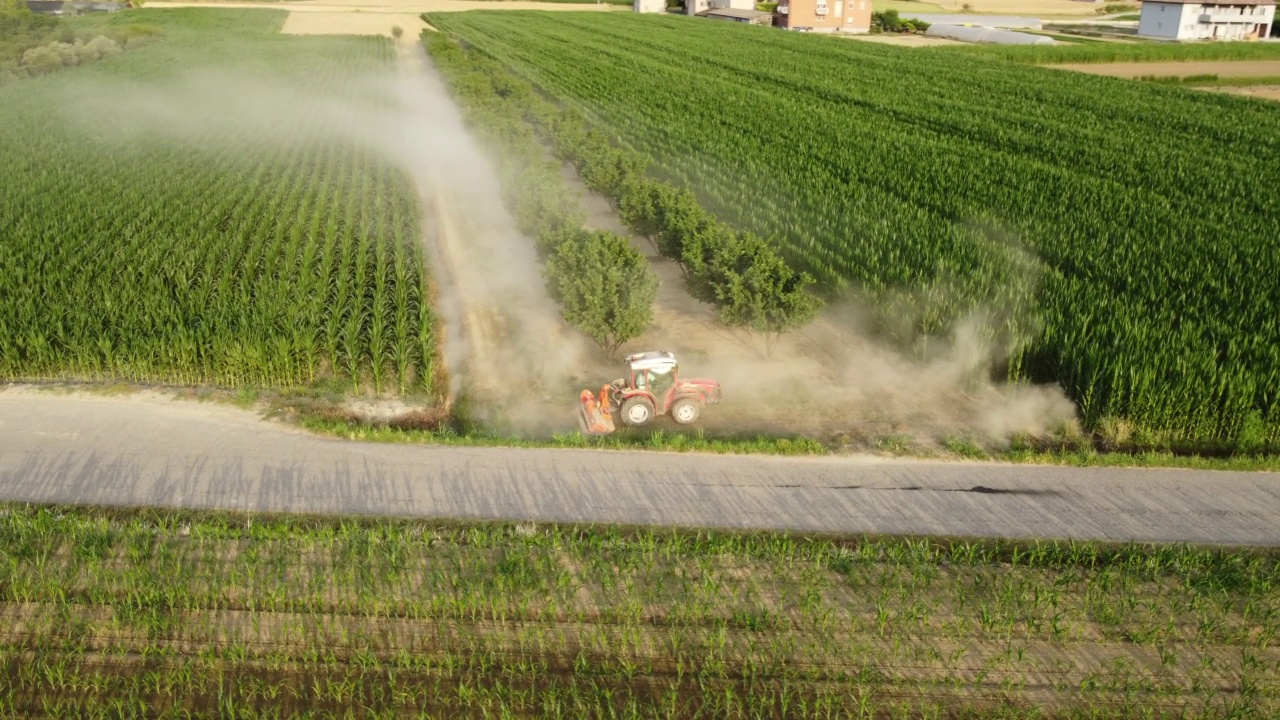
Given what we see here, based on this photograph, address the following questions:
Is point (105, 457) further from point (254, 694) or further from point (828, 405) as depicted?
point (828, 405)

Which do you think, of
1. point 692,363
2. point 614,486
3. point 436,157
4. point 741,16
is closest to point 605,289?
point 692,363

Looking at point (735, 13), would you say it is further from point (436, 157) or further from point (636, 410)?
point (636, 410)

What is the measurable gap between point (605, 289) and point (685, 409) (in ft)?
11.1

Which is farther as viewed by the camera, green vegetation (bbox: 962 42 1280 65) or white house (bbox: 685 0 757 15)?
white house (bbox: 685 0 757 15)

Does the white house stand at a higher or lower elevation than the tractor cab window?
higher

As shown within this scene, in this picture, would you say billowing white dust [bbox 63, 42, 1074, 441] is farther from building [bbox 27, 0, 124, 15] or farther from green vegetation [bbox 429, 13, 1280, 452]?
building [bbox 27, 0, 124, 15]

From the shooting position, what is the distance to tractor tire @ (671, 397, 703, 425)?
14.8 metres

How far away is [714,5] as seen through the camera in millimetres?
95750

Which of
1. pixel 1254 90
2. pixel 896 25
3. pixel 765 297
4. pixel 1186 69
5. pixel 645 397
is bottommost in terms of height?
pixel 645 397

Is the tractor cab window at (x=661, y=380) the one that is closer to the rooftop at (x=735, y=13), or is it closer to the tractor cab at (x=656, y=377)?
the tractor cab at (x=656, y=377)

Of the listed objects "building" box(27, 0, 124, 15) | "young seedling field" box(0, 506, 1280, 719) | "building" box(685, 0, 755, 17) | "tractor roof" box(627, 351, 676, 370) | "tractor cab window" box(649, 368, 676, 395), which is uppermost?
"building" box(685, 0, 755, 17)

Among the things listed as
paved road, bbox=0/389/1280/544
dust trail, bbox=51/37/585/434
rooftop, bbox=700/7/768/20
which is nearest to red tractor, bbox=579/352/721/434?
dust trail, bbox=51/37/585/434

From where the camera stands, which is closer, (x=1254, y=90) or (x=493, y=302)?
(x=493, y=302)

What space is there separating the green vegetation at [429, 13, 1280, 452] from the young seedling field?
458cm
